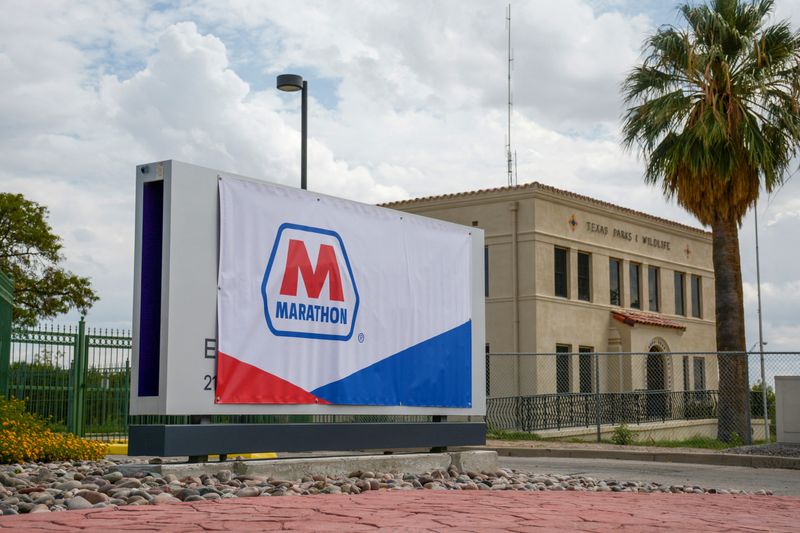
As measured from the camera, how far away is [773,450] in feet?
62.8

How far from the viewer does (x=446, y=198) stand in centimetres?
3434

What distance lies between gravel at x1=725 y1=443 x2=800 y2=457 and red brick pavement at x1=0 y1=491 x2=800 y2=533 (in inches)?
397

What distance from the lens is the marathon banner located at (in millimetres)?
10047

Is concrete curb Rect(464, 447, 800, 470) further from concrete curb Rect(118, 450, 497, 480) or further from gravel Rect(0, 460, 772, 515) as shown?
gravel Rect(0, 460, 772, 515)

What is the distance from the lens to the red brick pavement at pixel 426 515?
20.8 feet

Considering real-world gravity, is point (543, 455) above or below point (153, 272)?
below

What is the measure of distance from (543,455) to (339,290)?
1045 centimetres

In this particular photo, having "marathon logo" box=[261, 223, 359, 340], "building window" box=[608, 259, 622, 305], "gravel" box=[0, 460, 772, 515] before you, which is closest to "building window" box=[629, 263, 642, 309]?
"building window" box=[608, 259, 622, 305]

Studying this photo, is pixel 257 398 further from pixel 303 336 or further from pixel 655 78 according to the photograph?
pixel 655 78

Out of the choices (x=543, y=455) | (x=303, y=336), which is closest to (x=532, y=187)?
(x=543, y=455)

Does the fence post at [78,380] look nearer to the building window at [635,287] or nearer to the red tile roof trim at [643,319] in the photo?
the red tile roof trim at [643,319]

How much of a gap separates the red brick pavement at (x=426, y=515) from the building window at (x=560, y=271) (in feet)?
81.2

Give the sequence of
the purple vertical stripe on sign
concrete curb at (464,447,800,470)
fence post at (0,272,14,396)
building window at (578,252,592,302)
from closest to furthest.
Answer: the purple vertical stripe on sign → fence post at (0,272,14,396) → concrete curb at (464,447,800,470) → building window at (578,252,592,302)

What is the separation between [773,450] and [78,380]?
1322cm
